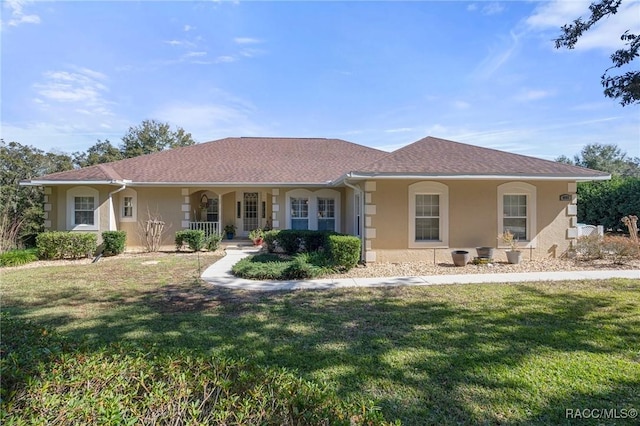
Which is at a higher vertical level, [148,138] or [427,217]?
[148,138]

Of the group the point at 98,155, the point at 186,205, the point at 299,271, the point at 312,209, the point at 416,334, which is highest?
the point at 98,155

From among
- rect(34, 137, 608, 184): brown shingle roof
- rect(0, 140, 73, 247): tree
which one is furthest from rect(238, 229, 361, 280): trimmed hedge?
rect(0, 140, 73, 247): tree

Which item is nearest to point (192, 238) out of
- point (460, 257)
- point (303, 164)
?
point (303, 164)

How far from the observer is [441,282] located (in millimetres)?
8320

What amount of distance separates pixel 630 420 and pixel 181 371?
3.75 m

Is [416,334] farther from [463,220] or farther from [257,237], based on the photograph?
[257,237]

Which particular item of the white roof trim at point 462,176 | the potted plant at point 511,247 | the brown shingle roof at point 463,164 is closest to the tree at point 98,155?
the brown shingle roof at point 463,164

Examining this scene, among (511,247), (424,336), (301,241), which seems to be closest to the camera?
(424,336)

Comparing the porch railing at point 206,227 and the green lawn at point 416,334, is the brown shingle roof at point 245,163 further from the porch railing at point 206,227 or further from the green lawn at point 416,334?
the green lawn at point 416,334

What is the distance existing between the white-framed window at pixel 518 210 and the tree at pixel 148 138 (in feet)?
109

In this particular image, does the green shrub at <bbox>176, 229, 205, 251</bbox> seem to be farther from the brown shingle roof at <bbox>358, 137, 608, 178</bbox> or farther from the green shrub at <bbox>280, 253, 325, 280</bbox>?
the brown shingle roof at <bbox>358, 137, 608, 178</bbox>

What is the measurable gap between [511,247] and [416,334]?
7827 mm

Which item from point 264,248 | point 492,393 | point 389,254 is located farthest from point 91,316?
point 264,248

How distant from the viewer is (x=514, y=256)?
10789mm
